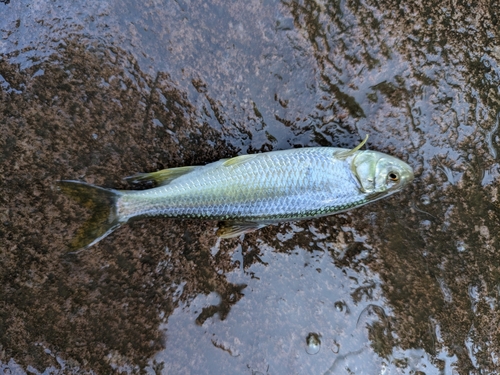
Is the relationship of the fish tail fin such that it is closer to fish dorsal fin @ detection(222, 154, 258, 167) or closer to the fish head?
fish dorsal fin @ detection(222, 154, 258, 167)

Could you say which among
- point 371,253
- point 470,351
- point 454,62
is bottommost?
point 470,351

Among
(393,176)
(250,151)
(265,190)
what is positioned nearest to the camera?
(265,190)

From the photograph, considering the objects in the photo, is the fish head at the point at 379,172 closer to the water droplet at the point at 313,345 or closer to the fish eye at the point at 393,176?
the fish eye at the point at 393,176

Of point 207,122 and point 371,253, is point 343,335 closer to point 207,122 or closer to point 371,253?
point 371,253

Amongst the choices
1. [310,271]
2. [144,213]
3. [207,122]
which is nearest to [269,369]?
[310,271]

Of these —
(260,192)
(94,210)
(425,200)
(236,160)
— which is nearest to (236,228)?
(260,192)

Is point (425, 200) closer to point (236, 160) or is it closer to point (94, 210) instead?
point (236, 160)

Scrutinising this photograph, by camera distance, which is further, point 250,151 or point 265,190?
point 250,151

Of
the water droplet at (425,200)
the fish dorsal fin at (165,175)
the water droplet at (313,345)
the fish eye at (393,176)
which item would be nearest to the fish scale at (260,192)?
the fish dorsal fin at (165,175)
